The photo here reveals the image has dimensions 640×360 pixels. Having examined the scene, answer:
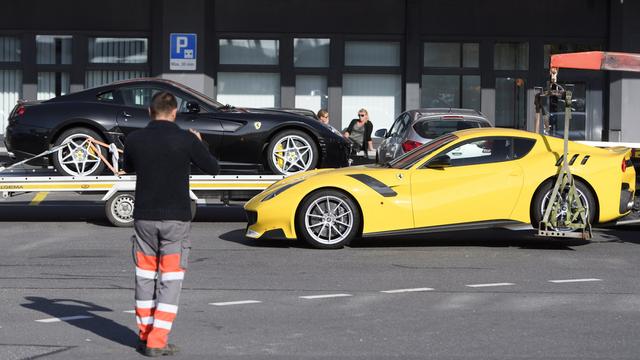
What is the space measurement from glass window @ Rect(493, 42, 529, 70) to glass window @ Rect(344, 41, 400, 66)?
260cm

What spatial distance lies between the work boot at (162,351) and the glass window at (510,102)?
22.8 m

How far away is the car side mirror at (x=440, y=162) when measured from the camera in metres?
12.9

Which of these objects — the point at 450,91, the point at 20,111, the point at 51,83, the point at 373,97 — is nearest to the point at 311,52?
the point at 373,97

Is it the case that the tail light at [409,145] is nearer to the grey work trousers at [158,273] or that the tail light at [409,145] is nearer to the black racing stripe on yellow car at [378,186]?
the black racing stripe on yellow car at [378,186]

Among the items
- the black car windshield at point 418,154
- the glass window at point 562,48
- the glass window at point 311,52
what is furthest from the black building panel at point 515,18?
the black car windshield at point 418,154

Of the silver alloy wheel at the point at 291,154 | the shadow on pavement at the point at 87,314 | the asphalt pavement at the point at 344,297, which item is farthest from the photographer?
the silver alloy wheel at the point at 291,154

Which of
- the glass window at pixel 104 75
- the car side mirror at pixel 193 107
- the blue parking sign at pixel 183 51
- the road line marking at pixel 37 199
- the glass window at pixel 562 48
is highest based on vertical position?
the glass window at pixel 562 48

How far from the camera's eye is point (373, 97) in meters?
29.4

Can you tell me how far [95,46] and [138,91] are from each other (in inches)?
555

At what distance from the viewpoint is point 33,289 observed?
33.1 ft

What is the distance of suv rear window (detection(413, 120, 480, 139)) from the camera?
707 inches

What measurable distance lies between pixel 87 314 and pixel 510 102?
21.8 meters

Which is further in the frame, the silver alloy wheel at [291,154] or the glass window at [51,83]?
the glass window at [51,83]

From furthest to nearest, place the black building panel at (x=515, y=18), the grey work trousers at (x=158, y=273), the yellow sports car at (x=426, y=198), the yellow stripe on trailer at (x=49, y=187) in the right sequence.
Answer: the black building panel at (x=515, y=18) < the yellow stripe on trailer at (x=49, y=187) < the yellow sports car at (x=426, y=198) < the grey work trousers at (x=158, y=273)
